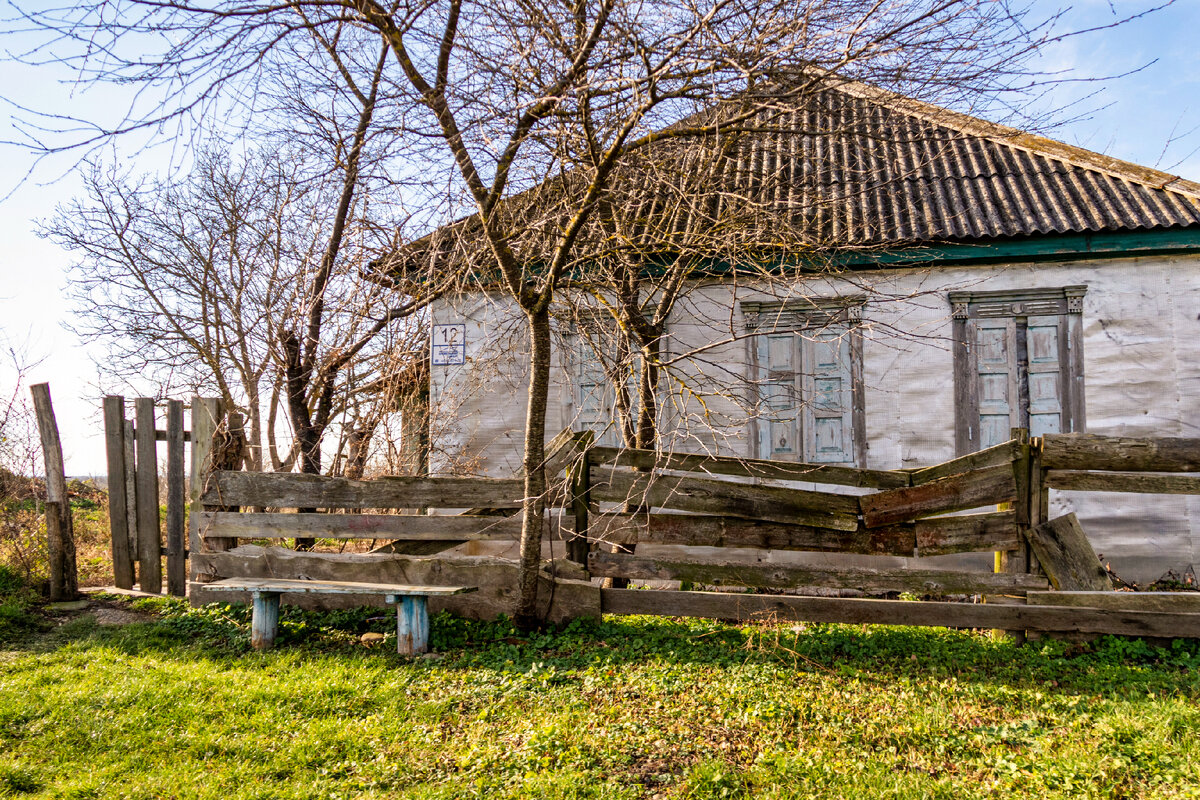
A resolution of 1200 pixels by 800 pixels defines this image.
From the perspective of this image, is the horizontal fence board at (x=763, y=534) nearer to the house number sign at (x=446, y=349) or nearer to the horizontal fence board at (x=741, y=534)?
the horizontal fence board at (x=741, y=534)

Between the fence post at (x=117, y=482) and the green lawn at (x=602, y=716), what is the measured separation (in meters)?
1.71

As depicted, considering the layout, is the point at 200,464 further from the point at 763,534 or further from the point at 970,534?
the point at 970,534

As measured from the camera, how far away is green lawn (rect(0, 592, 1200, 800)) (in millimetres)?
3344

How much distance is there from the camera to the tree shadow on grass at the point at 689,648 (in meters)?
4.67

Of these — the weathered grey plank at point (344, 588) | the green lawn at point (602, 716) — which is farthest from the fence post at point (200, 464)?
the weathered grey plank at point (344, 588)

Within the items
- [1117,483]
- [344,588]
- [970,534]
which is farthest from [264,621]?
[1117,483]

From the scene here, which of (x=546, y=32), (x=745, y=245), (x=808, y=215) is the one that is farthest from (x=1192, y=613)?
(x=546, y=32)

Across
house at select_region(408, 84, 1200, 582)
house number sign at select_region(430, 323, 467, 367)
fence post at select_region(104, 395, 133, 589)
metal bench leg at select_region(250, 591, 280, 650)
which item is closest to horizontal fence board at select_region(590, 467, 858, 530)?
house at select_region(408, 84, 1200, 582)

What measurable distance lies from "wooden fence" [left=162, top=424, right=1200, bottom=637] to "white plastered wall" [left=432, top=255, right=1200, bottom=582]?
1.72 meters

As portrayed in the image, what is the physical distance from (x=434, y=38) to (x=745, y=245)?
2566 millimetres

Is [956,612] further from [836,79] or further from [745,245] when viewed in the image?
[836,79]

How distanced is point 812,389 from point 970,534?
3.15 m

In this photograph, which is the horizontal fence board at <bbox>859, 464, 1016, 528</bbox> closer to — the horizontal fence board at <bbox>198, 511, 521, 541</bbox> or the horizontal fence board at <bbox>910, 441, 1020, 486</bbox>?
the horizontal fence board at <bbox>910, 441, 1020, 486</bbox>

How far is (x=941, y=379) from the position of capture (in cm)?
809
